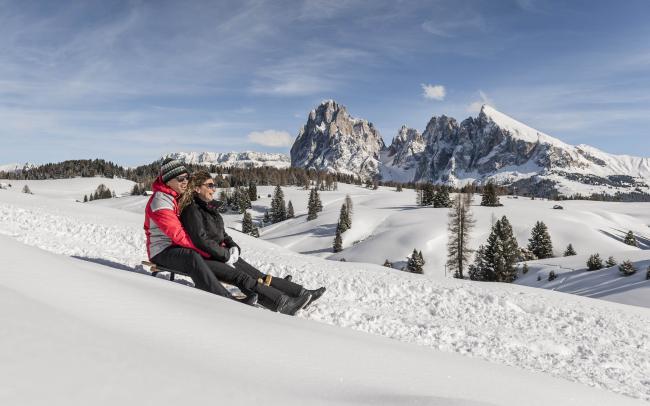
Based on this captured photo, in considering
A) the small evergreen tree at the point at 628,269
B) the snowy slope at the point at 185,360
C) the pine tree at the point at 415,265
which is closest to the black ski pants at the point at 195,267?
the snowy slope at the point at 185,360

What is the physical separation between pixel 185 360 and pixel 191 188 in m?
5.04

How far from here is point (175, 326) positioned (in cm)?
357

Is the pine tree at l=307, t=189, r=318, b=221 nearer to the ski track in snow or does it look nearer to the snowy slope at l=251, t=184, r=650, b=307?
the snowy slope at l=251, t=184, r=650, b=307

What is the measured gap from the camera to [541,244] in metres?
70.5

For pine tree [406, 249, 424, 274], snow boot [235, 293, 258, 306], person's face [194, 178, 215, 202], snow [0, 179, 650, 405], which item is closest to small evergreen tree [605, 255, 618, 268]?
pine tree [406, 249, 424, 274]

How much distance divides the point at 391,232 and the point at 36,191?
181m

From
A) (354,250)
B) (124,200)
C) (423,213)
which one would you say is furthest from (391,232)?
(124,200)

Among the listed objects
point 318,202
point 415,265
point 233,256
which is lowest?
point 415,265

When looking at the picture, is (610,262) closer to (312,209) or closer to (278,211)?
(312,209)

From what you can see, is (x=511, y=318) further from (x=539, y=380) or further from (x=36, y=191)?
(x=36, y=191)

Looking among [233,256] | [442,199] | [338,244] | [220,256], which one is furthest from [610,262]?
[442,199]

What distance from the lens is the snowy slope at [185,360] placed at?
7.37 feet

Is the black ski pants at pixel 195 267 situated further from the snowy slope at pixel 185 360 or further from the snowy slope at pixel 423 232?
the snowy slope at pixel 423 232

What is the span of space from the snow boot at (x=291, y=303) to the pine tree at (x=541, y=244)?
73561 millimetres
